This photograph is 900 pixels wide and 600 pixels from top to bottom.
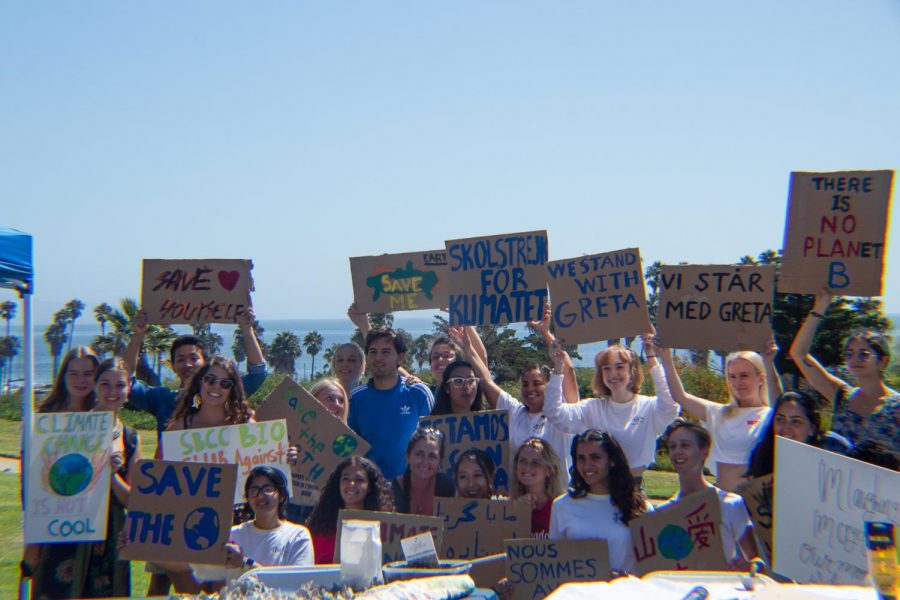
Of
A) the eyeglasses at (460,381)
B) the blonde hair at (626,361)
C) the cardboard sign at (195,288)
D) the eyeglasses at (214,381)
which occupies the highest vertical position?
the cardboard sign at (195,288)

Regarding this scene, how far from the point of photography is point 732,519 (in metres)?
4.95

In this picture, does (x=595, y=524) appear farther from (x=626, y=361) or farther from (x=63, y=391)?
(x=63, y=391)

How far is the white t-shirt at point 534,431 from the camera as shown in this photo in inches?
249

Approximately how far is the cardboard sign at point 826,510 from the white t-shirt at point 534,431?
220 cm

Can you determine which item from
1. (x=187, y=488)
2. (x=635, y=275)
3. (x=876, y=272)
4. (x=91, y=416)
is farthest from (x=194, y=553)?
(x=876, y=272)

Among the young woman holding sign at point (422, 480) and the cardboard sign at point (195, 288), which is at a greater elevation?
the cardboard sign at point (195, 288)

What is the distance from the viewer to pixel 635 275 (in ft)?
22.4

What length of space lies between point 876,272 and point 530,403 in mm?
2596

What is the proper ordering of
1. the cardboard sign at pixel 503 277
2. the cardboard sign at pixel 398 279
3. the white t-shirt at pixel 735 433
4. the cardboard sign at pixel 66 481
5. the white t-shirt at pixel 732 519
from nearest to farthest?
the white t-shirt at pixel 732 519 < the cardboard sign at pixel 66 481 < the white t-shirt at pixel 735 433 < the cardboard sign at pixel 503 277 < the cardboard sign at pixel 398 279

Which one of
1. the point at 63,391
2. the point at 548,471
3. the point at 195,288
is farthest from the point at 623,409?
the point at 63,391

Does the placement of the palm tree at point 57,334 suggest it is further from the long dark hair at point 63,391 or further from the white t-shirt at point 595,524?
the white t-shirt at point 595,524

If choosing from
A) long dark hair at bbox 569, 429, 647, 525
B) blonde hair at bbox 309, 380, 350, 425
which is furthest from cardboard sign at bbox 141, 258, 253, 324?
long dark hair at bbox 569, 429, 647, 525

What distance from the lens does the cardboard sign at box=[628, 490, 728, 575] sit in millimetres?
4719

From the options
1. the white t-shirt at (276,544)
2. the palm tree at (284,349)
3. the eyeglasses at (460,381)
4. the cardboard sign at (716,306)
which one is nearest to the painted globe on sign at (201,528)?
the white t-shirt at (276,544)
